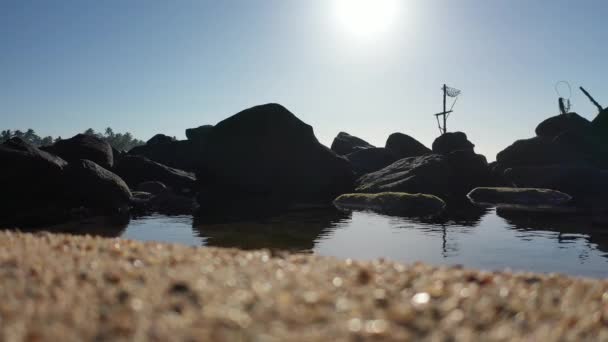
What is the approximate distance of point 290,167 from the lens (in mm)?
44125

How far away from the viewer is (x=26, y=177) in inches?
1021

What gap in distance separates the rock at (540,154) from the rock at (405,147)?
13585mm

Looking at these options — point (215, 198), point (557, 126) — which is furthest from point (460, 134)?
point (215, 198)

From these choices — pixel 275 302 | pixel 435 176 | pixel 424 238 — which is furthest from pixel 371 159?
pixel 275 302

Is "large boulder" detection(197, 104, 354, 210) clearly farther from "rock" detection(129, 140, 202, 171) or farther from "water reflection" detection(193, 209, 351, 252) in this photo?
"rock" detection(129, 140, 202, 171)

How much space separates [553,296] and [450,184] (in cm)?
4113

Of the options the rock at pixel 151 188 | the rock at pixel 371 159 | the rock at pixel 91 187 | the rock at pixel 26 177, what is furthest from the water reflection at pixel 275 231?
the rock at pixel 371 159

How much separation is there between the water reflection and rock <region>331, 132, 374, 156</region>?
51.0 m

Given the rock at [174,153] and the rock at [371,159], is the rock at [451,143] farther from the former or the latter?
the rock at [174,153]

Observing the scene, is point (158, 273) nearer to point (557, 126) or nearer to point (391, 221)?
point (391, 221)

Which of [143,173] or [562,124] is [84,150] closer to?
[143,173]

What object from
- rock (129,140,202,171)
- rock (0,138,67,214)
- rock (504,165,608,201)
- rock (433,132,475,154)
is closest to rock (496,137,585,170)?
rock (504,165,608,201)

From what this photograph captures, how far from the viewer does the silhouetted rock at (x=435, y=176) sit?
40222mm

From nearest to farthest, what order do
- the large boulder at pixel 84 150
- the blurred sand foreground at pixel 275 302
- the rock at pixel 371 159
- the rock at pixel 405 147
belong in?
the blurred sand foreground at pixel 275 302 → the large boulder at pixel 84 150 → the rock at pixel 371 159 → the rock at pixel 405 147
